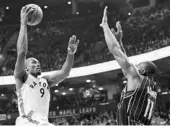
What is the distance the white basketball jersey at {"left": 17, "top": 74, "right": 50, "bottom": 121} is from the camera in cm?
415

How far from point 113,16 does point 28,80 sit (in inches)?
938

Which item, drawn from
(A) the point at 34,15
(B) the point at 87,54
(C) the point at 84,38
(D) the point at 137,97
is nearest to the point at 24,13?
(A) the point at 34,15

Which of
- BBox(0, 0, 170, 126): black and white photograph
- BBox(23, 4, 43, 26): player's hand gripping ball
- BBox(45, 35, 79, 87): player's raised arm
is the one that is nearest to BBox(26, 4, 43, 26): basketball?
BBox(23, 4, 43, 26): player's hand gripping ball

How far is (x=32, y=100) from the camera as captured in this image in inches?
165

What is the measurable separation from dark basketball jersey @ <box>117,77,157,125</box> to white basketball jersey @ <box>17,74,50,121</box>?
3.17 feet

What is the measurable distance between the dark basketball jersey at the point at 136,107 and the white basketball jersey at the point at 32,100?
3.17ft

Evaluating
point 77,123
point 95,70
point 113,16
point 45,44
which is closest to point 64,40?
point 45,44

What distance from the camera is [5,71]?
934 inches

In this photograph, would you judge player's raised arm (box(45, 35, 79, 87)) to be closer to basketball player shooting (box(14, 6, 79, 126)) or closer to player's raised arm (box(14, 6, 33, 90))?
basketball player shooting (box(14, 6, 79, 126))

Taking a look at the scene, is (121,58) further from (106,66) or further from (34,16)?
(106,66)

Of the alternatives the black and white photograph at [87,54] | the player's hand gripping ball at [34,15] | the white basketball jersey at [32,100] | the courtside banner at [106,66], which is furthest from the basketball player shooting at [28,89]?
the courtside banner at [106,66]

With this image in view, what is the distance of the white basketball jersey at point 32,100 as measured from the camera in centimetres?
415

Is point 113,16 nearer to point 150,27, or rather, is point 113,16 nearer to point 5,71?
point 150,27

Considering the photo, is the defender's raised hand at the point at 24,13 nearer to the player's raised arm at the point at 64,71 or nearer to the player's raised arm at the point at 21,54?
the player's raised arm at the point at 21,54
